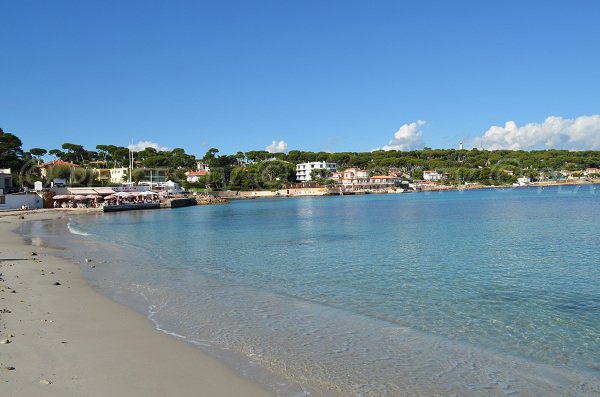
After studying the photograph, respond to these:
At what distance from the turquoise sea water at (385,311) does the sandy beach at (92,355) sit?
55cm

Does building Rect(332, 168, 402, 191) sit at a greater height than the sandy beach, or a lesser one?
greater

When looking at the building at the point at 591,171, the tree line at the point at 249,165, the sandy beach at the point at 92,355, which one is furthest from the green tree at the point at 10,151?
the building at the point at 591,171

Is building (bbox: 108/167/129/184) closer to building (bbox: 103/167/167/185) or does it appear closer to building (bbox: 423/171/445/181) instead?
building (bbox: 103/167/167/185)

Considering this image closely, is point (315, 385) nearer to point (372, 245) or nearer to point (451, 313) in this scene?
point (451, 313)

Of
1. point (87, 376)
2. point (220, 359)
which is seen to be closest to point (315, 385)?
point (220, 359)

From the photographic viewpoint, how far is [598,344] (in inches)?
335

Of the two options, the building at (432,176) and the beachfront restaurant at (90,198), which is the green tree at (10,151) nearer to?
the beachfront restaurant at (90,198)

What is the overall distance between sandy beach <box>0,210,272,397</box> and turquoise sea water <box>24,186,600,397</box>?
1.80ft

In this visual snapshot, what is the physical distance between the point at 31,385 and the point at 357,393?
12.9ft

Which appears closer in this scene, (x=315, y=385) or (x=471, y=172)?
(x=315, y=385)

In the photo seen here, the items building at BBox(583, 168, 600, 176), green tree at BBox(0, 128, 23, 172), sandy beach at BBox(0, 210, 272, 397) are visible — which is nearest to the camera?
sandy beach at BBox(0, 210, 272, 397)

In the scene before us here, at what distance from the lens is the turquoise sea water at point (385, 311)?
23.1 ft

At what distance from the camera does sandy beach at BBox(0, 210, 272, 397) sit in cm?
602

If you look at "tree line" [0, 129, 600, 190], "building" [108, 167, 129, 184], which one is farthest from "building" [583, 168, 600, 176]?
"building" [108, 167, 129, 184]
